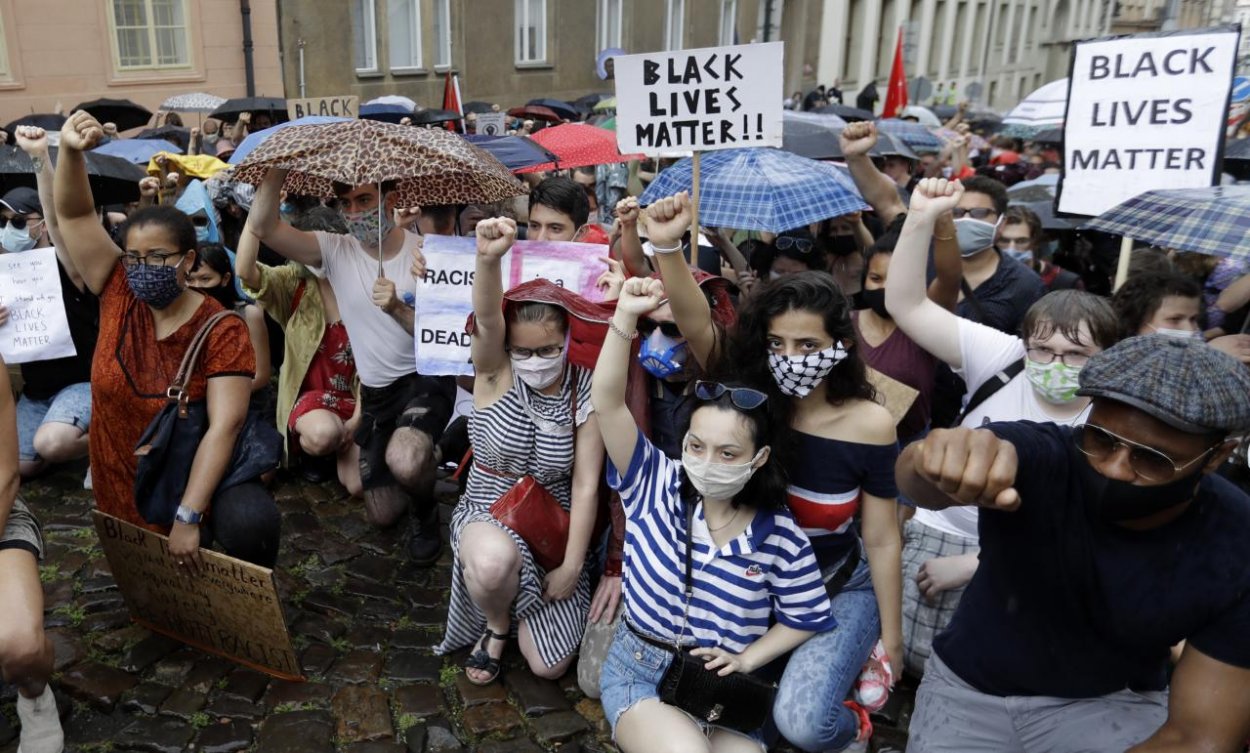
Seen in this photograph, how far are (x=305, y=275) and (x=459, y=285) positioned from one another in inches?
41.9

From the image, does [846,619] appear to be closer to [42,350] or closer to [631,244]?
[631,244]

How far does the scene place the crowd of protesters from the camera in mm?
2273

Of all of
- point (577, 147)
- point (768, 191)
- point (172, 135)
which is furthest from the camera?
point (172, 135)

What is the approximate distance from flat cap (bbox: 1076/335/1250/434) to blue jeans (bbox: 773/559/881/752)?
1444 mm

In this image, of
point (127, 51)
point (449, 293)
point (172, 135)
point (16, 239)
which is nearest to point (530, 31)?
point (127, 51)

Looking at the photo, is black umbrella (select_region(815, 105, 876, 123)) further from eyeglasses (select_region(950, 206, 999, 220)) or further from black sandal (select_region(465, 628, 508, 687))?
black sandal (select_region(465, 628, 508, 687))

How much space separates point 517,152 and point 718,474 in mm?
4892

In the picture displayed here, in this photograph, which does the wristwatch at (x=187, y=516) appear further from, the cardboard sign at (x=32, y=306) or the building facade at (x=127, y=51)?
the building facade at (x=127, y=51)

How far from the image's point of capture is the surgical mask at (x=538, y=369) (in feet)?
12.6

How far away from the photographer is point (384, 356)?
521cm

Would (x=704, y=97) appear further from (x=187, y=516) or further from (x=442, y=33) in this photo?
(x=442, y=33)

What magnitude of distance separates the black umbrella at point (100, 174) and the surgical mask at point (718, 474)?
4.56 m

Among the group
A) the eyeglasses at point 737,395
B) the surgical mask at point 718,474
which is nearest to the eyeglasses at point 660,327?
the eyeglasses at point 737,395

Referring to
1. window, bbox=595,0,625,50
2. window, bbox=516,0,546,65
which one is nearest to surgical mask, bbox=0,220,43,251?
window, bbox=516,0,546,65
